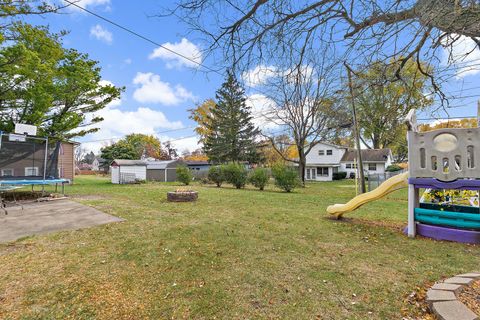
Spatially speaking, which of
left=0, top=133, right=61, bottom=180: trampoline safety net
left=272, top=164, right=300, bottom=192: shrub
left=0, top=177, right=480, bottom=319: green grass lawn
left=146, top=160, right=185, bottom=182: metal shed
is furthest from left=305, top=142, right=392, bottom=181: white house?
left=0, top=133, right=61, bottom=180: trampoline safety net

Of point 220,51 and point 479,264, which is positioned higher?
point 220,51

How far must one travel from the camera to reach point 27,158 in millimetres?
8438

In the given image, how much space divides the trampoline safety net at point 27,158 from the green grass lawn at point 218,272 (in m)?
5.57

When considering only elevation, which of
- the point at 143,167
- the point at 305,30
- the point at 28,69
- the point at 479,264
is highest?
the point at 28,69

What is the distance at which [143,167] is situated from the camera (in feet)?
76.4

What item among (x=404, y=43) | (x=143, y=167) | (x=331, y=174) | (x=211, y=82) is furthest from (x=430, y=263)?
(x=331, y=174)

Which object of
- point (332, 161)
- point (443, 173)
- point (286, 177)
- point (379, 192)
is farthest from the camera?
point (332, 161)

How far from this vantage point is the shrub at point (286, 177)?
45.7ft

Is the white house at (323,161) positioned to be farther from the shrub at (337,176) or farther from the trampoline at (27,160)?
the trampoline at (27,160)

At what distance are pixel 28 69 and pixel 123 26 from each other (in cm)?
424

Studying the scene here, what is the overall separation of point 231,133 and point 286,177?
18.6m

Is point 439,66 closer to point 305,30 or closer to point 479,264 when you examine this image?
point 305,30

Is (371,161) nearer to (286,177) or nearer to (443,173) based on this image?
(286,177)

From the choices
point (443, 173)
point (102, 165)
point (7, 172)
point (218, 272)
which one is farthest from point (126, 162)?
point (102, 165)
